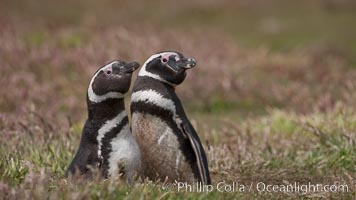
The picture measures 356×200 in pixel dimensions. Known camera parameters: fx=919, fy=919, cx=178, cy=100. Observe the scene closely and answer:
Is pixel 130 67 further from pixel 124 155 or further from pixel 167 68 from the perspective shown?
pixel 124 155

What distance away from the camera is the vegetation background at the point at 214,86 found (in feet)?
30.7

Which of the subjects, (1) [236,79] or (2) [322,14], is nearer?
(1) [236,79]

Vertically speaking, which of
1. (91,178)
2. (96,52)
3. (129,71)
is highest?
(129,71)

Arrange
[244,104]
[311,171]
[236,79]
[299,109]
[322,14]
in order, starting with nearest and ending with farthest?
[311,171], [299,109], [244,104], [236,79], [322,14]

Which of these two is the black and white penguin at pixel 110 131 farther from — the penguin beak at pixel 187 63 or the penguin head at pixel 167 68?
the penguin beak at pixel 187 63

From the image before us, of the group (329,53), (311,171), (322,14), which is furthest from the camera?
(322,14)

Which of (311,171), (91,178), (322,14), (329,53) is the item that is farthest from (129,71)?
(322,14)

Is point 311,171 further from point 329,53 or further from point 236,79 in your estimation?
point 329,53

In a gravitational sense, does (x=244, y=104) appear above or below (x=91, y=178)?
below

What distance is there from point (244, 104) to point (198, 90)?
37.0 inches

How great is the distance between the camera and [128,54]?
1806 cm

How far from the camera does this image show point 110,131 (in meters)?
7.80

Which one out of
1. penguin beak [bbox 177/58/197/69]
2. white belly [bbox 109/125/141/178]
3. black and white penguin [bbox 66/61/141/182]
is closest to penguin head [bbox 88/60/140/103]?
black and white penguin [bbox 66/61/141/182]

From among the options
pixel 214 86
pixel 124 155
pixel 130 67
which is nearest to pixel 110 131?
pixel 124 155
